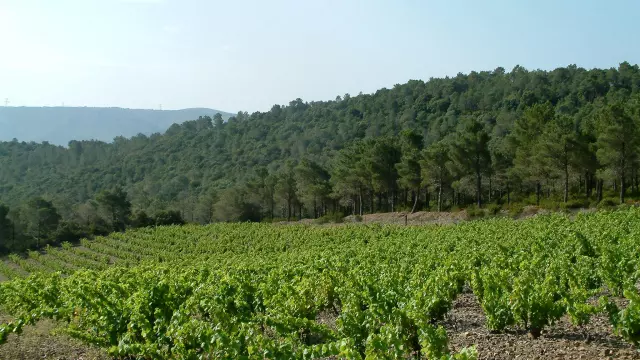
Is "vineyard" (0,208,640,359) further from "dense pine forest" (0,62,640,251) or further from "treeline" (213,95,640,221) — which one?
"dense pine forest" (0,62,640,251)

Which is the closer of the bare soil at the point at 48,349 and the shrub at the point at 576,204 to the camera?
the bare soil at the point at 48,349

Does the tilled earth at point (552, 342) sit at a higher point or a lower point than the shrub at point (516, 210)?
higher

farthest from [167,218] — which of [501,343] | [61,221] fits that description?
[501,343]

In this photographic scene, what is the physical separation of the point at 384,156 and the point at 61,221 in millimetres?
43366

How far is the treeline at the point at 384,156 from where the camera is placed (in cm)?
4600

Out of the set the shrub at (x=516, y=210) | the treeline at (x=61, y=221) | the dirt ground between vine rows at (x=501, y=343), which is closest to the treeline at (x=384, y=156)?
the shrub at (x=516, y=210)

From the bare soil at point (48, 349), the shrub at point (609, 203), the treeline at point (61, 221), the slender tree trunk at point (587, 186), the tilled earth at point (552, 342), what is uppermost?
the slender tree trunk at point (587, 186)

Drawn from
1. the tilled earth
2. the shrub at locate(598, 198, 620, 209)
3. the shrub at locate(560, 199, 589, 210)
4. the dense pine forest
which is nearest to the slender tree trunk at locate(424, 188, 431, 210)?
the dense pine forest

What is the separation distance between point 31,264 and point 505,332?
46.4 m

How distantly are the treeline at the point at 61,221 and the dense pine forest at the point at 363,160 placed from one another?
198mm

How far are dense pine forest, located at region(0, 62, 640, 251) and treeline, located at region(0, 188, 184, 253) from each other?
0.65 ft

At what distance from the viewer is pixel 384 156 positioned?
192 feet

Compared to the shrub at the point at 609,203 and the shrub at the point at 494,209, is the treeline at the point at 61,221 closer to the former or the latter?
the shrub at the point at 494,209

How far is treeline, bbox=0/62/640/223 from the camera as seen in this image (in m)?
46.0
